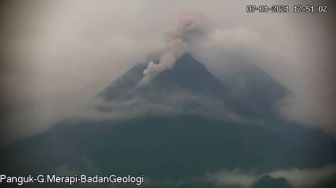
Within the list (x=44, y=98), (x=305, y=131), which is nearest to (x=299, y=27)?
(x=305, y=131)

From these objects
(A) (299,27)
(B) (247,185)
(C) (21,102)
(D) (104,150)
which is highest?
(A) (299,27)

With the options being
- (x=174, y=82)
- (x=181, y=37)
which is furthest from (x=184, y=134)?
(x=181, y=37)

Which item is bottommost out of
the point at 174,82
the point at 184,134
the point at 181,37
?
the point at 184,134

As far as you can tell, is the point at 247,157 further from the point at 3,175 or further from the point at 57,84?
the point at 3,175

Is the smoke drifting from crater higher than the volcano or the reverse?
higher

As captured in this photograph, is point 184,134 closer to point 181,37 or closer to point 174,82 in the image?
point 174,82
